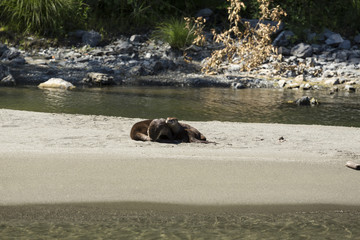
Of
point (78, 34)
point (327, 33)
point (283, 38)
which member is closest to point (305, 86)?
point (283, 38)

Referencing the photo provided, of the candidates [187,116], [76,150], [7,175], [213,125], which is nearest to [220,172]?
[76,150]

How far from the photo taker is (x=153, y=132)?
20.6 feet

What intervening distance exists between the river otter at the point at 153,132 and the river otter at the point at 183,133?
0.05 meters

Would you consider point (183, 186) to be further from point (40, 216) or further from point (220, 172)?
point (40, 216)

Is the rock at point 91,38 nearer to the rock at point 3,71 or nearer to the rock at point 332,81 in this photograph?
the rock at point 3,71

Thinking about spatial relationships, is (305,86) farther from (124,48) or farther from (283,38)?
(124,48)

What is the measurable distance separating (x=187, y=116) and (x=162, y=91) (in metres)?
3.56

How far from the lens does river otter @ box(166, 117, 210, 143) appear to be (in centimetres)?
631

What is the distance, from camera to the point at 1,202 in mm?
4215

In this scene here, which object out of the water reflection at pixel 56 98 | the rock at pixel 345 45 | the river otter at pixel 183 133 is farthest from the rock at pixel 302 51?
the river otter at pixel 183 133

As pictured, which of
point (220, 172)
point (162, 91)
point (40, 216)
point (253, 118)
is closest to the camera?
point (40, 216)

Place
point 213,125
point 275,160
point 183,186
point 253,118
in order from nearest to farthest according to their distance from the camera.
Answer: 1. point 183,186
2. point 275,160
3. point 213,125
4. point 253,118

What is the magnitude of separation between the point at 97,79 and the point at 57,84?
106cm

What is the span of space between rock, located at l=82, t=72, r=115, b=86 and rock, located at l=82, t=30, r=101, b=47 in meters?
3.19
